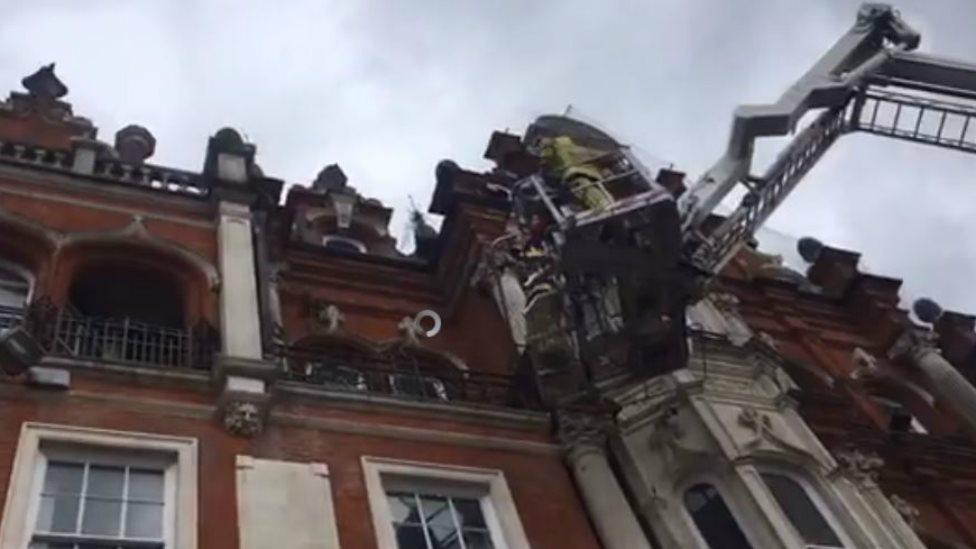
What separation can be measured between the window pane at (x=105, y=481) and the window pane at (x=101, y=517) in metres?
0.12

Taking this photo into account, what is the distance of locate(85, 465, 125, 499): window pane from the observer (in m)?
12.6

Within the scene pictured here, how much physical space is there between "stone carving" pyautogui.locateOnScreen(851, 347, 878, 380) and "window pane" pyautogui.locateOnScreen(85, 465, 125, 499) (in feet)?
53.3

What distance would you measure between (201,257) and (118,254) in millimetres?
1225

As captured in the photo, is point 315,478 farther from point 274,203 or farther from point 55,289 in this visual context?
point 274,203

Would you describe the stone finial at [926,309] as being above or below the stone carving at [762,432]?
above

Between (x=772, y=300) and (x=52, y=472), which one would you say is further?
(x=772, y=300)

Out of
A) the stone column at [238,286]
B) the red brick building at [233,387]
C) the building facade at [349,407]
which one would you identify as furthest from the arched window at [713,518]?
the stone column at [238,286]

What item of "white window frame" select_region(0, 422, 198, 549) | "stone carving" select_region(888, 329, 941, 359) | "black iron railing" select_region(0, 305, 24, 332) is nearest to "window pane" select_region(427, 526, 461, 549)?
"white window frame" select_region(0, 422, 198, 549)

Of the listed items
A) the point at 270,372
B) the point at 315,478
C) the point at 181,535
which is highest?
the point at 270,372

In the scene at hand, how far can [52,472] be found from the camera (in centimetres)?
1272

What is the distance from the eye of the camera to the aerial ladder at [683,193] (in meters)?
15.4

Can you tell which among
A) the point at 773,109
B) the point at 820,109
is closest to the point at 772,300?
the point at 820,109

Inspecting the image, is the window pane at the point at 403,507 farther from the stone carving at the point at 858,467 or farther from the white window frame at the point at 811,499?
the stone carving at the point at 858,467

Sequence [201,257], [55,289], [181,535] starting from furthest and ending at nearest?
[201,257] → [55,289] → [181,535]
